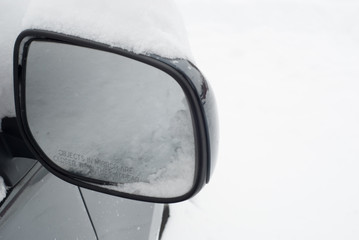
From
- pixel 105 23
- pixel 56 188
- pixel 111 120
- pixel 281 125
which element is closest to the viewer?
pixel 105 23

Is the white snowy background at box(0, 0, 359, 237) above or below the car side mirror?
below

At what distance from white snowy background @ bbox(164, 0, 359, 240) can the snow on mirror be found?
6.55 feet

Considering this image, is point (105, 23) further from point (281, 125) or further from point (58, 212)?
point (281, 125)

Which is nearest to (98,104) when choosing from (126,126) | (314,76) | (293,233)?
(126,126)

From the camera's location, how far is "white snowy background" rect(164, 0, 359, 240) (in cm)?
298

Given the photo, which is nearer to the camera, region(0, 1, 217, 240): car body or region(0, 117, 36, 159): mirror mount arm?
region(0, 1, 217, 240): car body

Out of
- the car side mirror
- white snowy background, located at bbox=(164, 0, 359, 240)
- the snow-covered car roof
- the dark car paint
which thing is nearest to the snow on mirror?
the car side mirror

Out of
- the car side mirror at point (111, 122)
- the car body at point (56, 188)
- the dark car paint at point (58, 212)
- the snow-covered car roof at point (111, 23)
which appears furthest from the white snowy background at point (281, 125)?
the snow-covered car roof at point (111, 23)

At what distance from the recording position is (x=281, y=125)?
4172 mm

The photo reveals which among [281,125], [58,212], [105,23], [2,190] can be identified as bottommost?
[281,125]

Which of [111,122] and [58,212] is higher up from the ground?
[111,122]

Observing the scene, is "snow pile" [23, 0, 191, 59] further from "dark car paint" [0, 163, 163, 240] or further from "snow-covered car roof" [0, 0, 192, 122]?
"dark car paint" [0, 163, 163, 240]

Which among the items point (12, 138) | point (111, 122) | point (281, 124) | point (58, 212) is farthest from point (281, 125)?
point (12, 138)

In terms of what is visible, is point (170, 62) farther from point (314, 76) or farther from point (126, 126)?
point (314, 76)
